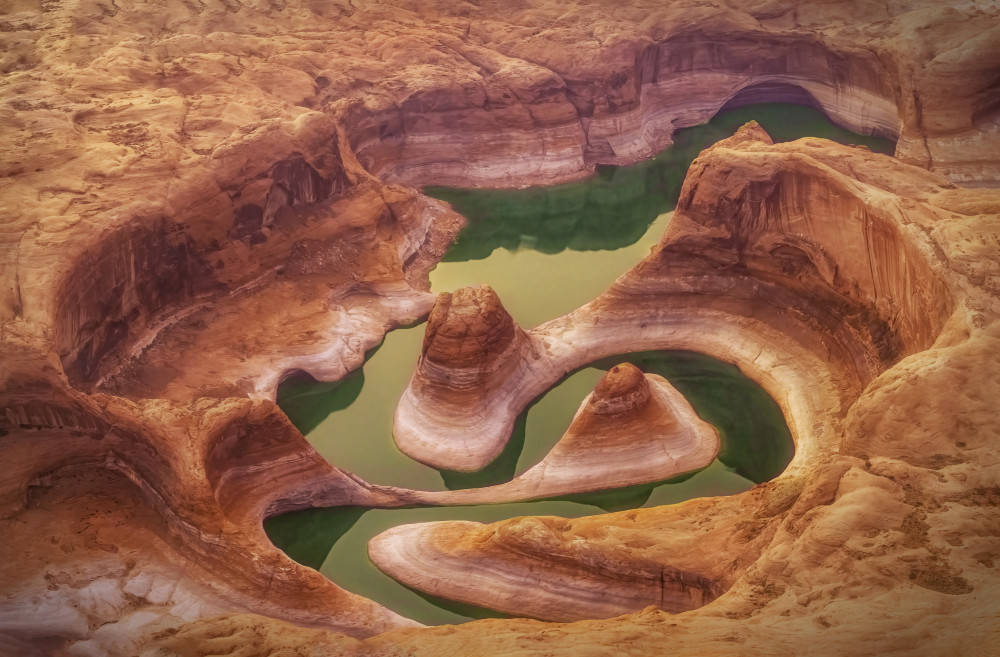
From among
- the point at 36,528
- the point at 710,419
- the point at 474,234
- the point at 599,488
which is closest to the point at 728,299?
the point at 710,419

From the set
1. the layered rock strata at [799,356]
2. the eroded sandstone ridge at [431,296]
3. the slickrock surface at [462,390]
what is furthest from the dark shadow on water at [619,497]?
the slickrock surface at [462,390]

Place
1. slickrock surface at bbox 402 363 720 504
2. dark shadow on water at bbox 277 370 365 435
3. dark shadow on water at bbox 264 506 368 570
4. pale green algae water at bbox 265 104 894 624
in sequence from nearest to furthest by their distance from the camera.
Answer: dark shadow on water at bbox 264 506 368 570, pale green algae water at bbox 265 104 894 624, slickrock surface at bbox 402 363 720 504, dark shadow on water at bbox 277 370 365 435

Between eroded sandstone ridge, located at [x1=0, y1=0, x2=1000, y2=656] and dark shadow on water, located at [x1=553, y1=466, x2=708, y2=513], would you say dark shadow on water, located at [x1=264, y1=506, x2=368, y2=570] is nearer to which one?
eroded sandstone ridge, located at [x1=0, y1=0, x2=1000, y2=656]

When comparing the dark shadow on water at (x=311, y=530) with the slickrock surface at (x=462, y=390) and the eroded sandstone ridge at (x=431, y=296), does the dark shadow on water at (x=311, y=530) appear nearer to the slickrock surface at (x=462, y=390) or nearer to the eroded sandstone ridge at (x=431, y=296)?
the eroded sandstone ridge at (x=431, y=296)

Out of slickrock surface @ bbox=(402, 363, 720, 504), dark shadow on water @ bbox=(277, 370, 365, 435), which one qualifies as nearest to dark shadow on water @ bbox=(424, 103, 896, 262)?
dark shadow on water @ bbox=(277, 370, 365, 435)

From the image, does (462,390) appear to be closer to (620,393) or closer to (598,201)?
(620,393)
